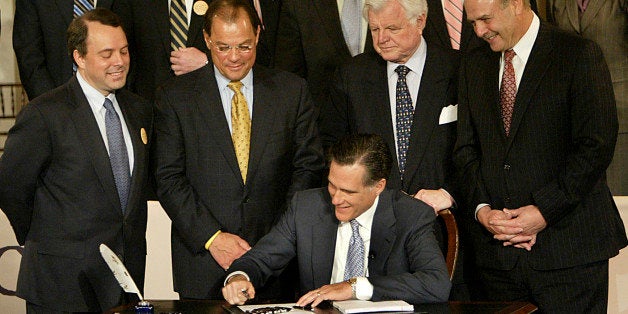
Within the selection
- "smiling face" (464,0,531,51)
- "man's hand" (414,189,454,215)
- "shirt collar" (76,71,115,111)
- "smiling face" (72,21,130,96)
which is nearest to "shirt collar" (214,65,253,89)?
"smiling face" (72,21,130,96)

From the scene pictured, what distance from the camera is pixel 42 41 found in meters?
5.08

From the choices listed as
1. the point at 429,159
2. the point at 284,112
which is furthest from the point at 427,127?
the point at 284,112

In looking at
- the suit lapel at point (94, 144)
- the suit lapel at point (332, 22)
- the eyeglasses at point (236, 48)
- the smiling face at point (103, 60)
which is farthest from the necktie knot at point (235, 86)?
the suit lapel at point (332, 22)

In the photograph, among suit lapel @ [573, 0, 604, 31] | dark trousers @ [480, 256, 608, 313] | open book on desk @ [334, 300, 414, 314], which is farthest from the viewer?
suit lapel @ [573, 0, 604, 31]

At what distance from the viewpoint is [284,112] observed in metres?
4.37

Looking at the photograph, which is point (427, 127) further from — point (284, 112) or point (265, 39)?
point (265, 39)

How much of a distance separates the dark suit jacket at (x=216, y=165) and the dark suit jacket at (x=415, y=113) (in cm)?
26

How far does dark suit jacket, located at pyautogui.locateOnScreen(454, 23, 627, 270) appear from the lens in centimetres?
393

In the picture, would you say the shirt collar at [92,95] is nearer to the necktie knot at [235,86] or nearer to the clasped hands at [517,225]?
the necktie knot at [235,86]

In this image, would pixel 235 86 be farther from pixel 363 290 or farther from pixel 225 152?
pixel 363 290

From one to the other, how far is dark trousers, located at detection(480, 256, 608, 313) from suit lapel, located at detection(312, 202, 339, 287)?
30.4 inches

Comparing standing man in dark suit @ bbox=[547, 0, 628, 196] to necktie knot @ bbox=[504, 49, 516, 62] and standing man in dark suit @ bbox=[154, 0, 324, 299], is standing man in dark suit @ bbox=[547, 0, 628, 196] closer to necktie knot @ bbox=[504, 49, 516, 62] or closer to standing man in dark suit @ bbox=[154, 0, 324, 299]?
necktie knot @ bbox=[504, 49, 516, 62]

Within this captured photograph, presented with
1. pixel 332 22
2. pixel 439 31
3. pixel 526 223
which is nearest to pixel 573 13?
pixel 439 31

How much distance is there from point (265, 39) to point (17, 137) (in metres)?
1.59
